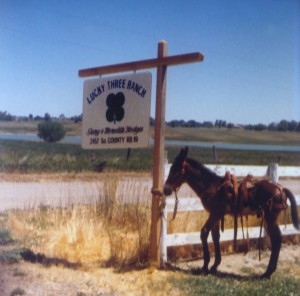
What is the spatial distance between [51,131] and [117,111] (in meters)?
64.8

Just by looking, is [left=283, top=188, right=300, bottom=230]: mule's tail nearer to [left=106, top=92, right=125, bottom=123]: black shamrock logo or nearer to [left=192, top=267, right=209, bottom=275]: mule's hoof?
[left=192, top=267, right=209, bottom=275]: mule's hoof

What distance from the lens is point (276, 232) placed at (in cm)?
557

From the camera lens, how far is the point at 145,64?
5988 millimetres

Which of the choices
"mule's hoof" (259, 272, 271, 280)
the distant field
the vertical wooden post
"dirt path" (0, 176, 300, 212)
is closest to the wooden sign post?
the vertical wooden post

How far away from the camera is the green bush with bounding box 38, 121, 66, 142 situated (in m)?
68.8

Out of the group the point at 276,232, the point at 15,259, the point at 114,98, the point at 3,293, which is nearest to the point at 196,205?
the point at 276,232

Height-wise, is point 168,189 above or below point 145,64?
below

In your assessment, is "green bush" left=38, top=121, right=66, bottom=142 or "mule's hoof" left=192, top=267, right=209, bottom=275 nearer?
"mule's hoof" left=192, top=267, right=209, bottom=275

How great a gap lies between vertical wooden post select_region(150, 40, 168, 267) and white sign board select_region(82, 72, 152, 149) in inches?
5.3

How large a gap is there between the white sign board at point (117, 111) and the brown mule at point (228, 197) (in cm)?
59

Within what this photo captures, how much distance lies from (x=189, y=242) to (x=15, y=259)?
2.29 m

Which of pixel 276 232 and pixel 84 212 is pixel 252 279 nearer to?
pixel 276 232

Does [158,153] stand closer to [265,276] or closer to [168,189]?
[168,189]

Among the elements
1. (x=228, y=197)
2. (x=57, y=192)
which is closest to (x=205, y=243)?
(x=228, y=197)
